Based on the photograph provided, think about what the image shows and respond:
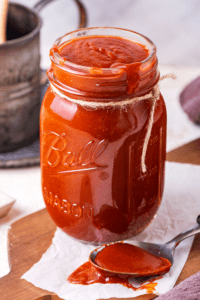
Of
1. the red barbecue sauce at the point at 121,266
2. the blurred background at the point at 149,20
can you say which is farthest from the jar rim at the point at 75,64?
the blurred background at the point at 149,20

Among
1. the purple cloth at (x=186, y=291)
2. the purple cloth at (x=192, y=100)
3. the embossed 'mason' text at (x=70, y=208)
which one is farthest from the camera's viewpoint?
the purple cloth at (x=192, y=100)

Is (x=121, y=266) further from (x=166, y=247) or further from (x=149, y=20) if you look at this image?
(x=149, y=20)

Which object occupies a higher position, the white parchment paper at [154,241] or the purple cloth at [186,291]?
the purple cloth at [186,291]

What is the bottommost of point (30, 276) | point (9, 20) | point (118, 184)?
point (30, 276)

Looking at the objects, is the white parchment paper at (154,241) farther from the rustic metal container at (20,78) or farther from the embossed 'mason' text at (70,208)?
the rustic metal container at (20,78)

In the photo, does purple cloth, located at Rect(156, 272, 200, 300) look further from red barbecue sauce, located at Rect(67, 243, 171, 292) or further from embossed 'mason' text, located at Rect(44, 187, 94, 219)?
embossed 'mason' text, located at Rect(44, 187, 94, 219)

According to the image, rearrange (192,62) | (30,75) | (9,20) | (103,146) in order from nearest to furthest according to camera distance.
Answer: (103,146) < (30,75) < (9,20) < (192,62)

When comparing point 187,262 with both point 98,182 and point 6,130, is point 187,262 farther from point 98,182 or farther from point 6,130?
point 6,130

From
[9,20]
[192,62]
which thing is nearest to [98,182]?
[9,20]
